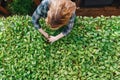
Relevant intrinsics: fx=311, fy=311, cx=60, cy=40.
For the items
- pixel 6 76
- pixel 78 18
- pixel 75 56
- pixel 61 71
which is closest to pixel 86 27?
pixel 78 18

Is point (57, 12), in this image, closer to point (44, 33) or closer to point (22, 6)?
point (44, 33)

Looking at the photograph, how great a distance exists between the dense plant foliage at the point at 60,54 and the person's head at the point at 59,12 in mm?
716

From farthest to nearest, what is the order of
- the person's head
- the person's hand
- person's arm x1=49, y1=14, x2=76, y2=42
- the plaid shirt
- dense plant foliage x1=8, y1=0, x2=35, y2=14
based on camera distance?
dense plant foliage x1=8, y1=0, x2=35, y2=14 < the person's hand < person's arm x1=49, y1=14, x2=76, y2=42 < the plaid shirt < the person's head

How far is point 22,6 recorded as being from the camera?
613 cm

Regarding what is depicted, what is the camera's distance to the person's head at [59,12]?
390cm

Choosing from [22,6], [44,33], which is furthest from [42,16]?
[22,6]

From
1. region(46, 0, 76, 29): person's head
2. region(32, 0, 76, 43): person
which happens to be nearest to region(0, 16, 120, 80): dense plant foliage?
region(32, 0, 76, 43): person

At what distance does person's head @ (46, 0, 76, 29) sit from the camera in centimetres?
390

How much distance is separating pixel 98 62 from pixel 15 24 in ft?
4.54

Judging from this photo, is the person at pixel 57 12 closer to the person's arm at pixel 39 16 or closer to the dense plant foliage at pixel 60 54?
the person's arm at pixel 39 16

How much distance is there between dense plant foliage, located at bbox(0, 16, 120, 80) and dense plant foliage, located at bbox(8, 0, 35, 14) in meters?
1.38

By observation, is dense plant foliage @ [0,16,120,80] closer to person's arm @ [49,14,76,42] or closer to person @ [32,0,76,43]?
person's arm @ [49,14,76,42]

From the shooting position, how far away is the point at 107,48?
15.3 ft

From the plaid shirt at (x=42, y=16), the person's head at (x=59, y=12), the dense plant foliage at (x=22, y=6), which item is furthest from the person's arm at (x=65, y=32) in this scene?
the dense plant foliage at (x=22, y=6)
